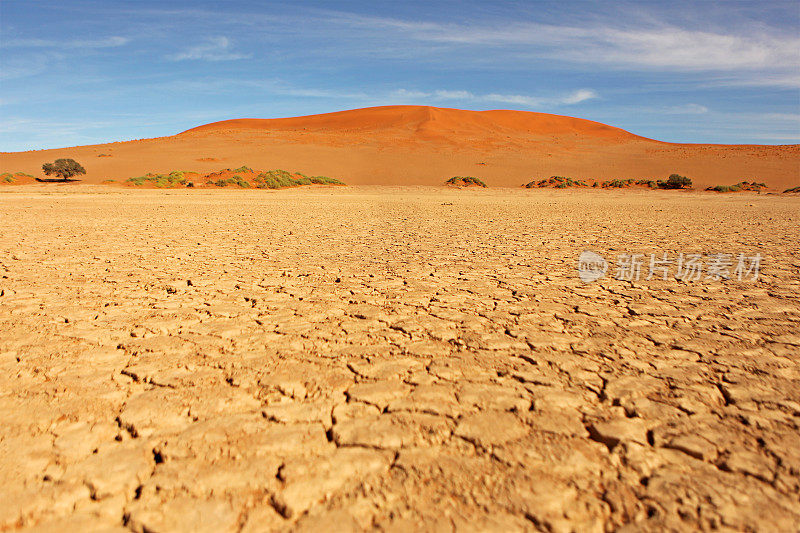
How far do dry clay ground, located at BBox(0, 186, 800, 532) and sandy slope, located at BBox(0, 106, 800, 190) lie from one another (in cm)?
2267

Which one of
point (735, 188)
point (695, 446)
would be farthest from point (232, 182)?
point (735, 188)

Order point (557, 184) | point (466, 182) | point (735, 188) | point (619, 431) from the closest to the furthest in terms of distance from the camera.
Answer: point (619, 431) < point (735, 188) < point (557, 184) < point (466, 182)

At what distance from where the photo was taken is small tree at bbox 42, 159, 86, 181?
23.0 meters

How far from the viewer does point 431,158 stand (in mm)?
33156

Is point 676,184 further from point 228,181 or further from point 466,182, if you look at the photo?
point 228,181

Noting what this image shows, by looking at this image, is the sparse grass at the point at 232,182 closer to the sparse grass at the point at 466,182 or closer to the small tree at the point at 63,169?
the small tree at the point at 63,169

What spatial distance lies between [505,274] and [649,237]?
3.64 meters

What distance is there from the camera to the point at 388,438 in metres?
1.65

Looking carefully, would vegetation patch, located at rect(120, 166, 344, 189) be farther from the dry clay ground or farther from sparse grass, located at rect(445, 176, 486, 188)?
the dry clay ground

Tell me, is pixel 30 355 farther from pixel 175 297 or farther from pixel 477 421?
pixel 477 421

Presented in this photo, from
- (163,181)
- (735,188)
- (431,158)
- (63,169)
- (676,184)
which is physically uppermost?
(431,158)

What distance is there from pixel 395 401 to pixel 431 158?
3229 centimetres

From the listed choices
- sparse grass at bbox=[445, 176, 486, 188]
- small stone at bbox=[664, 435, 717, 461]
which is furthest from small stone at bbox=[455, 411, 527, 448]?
sparse grass at bbox=[445, 176, 486, 188]

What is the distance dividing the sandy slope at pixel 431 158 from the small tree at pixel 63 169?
1.04 metres
